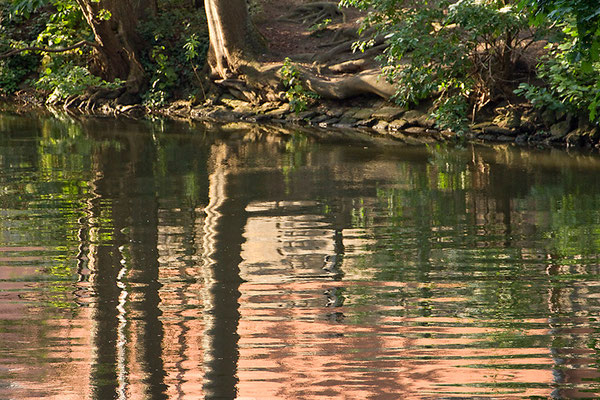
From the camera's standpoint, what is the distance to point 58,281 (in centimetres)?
711

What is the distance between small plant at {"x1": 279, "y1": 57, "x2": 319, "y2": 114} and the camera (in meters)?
20.0

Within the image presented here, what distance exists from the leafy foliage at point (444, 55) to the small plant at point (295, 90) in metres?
2.95

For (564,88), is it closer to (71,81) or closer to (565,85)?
(565,85)

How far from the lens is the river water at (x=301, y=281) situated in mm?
5031

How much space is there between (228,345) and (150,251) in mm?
2823

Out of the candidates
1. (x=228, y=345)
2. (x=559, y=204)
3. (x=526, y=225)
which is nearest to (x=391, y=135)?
(x=559, y=204)

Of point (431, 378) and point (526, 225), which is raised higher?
point (526, 225)

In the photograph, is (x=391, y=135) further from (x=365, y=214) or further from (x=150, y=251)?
(x=150, y=251)

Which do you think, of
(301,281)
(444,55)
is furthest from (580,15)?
(444,55)

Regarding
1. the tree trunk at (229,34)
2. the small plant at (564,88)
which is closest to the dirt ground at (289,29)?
the tree trunk at (229,34)

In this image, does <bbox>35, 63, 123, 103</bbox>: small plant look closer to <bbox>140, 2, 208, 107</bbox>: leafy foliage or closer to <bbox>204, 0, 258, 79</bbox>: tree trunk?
<bbox>140, 2, 208, 107</bbox>: leafy foliage

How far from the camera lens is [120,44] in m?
23.3

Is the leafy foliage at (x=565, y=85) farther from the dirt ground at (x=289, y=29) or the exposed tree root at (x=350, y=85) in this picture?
the dirt ground at (x=289, y=29)

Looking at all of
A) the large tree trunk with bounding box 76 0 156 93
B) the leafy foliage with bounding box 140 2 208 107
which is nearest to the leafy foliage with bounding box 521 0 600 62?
the leafy foliage with bounding box 140 2 208 107
